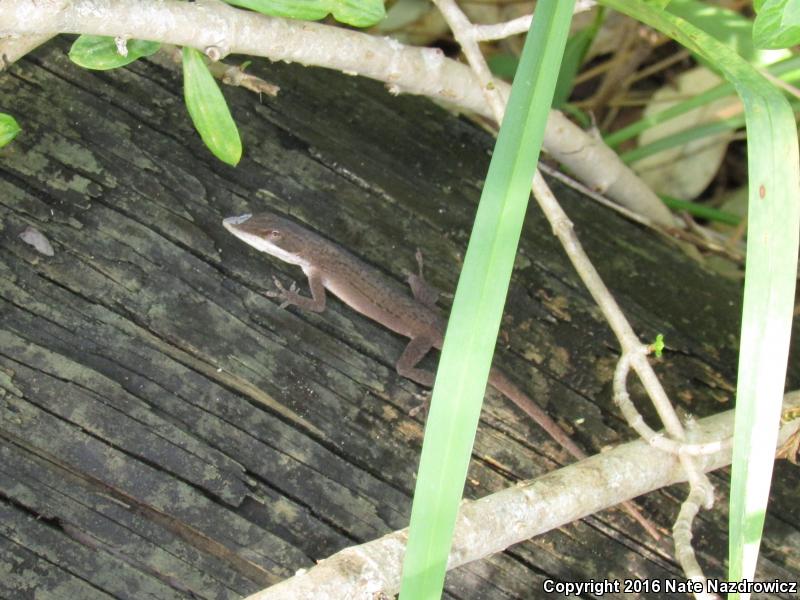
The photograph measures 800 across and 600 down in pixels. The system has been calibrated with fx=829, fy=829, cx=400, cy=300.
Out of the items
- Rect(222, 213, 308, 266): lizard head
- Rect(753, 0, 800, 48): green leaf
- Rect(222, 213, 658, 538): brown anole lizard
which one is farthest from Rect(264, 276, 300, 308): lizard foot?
Rect(753, 0, 800, 48): green leaf

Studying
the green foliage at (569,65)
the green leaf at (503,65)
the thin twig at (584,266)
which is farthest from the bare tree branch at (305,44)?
the green leaf at (503,65)

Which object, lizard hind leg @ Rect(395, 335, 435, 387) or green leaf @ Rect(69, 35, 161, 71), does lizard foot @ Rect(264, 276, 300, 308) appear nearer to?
lizard hind leg @ Rect(395, 335, 435, 387)

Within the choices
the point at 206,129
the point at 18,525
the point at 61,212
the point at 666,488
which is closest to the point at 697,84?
the point at 666,488

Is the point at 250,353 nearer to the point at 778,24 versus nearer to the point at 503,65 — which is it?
the point at 778,24

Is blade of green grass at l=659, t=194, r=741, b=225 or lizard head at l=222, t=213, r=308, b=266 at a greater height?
blade of green grass at l=659, t=194, r=741, b=225

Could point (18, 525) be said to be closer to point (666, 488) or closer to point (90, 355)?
point (90, 355)

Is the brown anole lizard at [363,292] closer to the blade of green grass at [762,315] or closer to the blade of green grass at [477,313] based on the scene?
the blade of green grass at [762,315]

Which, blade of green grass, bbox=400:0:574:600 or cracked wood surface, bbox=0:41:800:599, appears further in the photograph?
cracked wood surface, bbox=0:41:800:599
